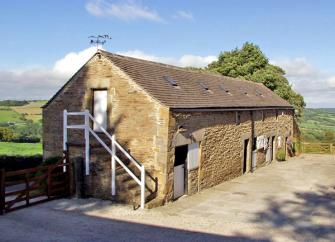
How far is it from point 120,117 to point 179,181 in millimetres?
3521

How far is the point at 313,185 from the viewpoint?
1873cm

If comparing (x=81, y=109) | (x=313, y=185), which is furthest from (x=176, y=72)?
(x=313, y=185)

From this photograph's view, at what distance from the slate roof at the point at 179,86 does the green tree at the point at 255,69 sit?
14.9 metres

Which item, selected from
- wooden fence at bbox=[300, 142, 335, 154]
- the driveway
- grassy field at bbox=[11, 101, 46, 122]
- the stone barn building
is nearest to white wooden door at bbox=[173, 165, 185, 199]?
the stone barn building

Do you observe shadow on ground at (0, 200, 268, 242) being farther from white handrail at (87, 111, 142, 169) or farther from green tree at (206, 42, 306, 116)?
green tree at (206, 42, 306, 116)

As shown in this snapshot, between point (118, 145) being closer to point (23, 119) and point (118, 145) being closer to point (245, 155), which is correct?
point (245, 155)

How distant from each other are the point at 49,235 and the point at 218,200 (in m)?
7.11

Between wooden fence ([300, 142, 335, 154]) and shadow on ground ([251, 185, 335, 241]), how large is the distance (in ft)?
60.4

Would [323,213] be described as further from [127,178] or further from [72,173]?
[72,173]

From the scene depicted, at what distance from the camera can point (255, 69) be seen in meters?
38.9

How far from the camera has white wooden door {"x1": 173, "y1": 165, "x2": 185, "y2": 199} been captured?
14859mm

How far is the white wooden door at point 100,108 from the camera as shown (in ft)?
51.8

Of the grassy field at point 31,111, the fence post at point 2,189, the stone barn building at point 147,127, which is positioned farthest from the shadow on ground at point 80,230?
the grassy field at point 31,111

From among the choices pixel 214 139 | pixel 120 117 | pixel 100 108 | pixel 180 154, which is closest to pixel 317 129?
pixel 214 139
